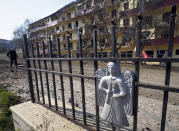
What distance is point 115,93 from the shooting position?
127 cm

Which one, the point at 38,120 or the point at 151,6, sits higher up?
the point at 151,6

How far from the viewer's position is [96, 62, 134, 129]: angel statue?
1177 mm

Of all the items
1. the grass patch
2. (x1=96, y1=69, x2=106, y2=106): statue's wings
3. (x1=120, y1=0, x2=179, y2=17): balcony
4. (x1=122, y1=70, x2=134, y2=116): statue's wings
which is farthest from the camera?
(x1=120, y1=0, x2=179, y2=17): balcony

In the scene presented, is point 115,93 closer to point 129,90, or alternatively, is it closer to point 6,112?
point 129,90

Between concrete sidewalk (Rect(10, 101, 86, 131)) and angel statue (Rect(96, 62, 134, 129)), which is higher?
angel statue (Rect(96, 62, 134, 129))

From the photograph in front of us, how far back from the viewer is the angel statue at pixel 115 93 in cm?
118

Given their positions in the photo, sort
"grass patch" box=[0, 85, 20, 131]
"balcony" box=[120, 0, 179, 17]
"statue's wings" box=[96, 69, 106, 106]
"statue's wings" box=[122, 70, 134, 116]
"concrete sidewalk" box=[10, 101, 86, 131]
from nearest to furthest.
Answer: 1. "statue's wings" box=[122, 70, 134, 116]
2. "statue's wings" box=[96, 69, 106, 106]
3. "concrete sidewalk" box=[10, 101, 86, 131]
4. "grass patch" box=[0, 85, 20, 131]
5. "balcony" box=[120, 0, 179, 17]

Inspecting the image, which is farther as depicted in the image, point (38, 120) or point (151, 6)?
point (151, 6)

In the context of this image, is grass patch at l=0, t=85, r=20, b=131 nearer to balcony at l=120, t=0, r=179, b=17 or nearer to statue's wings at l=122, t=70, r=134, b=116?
statue's wings at l=122, t=70, r=134, b=116

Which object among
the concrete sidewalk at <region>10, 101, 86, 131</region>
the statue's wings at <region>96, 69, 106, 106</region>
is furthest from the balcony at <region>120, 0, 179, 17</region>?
the concrete sidewalk at <region>10, 101, 86, 131</region>

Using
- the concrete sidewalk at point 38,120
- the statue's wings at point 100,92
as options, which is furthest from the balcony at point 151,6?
the concrete sidewalk at point 38,120

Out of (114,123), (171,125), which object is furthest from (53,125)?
(171,125)

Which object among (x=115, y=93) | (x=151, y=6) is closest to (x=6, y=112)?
(x=115, y=93)

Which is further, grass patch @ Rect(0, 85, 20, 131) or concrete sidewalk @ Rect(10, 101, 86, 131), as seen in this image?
grass patch @ Rect(0, 85, 20, 131)
